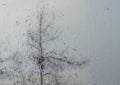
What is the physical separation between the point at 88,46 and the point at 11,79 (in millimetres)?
919

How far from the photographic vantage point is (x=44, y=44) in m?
2.68

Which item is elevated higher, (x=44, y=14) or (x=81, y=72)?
(x=44, y=14)

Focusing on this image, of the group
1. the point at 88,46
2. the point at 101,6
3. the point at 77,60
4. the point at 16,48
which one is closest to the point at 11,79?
the point at 16,48

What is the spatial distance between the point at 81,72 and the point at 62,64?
0.73 feet

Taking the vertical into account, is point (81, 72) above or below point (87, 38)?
below

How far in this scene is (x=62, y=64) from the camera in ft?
8.71

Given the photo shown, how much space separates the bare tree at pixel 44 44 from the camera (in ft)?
8.75

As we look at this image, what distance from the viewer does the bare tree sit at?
8.75 feet

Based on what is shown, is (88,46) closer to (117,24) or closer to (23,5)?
(117,24)

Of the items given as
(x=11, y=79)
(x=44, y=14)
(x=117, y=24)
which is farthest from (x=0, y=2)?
(x=117, y=24)

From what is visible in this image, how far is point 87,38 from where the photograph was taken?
8.73 feet

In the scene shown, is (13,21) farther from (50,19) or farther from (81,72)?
(81,72)

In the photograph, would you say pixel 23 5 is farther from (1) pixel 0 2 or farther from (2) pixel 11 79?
(2) pixel 11 79

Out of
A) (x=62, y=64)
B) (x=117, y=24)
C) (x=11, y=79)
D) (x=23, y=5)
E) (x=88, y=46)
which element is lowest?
(x=11, y=79)
